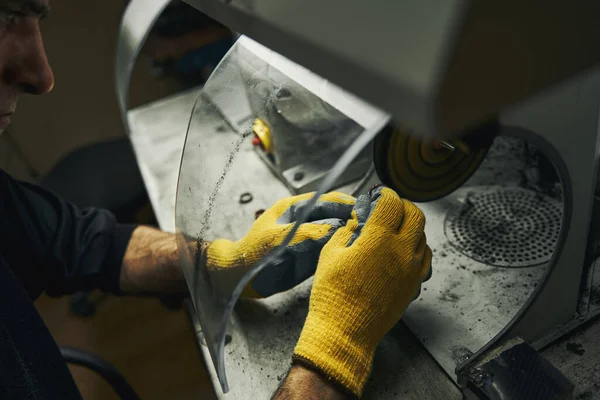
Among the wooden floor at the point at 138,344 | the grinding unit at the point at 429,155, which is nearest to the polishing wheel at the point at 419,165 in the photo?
the grinding unit at the point at 429,155

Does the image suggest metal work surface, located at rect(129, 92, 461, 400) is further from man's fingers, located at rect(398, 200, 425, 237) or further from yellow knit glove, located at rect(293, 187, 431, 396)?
man's fingers, located at rect(398, 200, 425, 237)

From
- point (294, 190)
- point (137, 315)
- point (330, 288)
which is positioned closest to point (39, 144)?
point (137, 315)

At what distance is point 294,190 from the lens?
1125 millimetres

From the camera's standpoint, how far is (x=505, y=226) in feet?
3.17

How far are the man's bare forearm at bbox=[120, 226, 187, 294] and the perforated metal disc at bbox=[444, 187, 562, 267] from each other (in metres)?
0.65

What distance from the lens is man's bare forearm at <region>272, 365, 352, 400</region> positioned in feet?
2.03

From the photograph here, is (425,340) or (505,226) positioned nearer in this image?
(425,340)

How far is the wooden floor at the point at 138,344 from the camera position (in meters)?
1.71

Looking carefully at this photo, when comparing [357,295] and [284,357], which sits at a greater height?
[357,295]

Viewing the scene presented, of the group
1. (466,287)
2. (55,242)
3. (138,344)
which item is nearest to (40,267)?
(55,242)

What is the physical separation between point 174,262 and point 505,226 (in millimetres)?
779

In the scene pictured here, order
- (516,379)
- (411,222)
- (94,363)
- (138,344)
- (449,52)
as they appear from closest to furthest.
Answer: (449,52) → (516,379) → (411,222) → (94,363) → (138,344)

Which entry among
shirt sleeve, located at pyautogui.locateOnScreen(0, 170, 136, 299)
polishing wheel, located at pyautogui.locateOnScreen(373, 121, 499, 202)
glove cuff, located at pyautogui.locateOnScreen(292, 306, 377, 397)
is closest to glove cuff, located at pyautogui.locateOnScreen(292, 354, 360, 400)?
glove cuff, located at pyautogui.locateOnScreen(292, 306, 377, 397)

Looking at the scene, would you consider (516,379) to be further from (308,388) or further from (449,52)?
(449,52)
